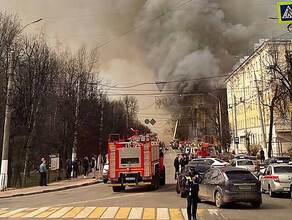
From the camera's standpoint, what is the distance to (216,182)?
1238 centimetres

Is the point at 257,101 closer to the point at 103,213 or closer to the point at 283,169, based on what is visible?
the point at 283,169

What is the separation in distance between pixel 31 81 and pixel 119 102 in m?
46.8

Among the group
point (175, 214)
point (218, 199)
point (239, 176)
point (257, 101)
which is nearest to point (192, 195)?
point (175, 214)

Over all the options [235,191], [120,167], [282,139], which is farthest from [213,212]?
[282,139]

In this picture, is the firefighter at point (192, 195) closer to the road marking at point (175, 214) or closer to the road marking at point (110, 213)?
the road marking at point (175, 214)

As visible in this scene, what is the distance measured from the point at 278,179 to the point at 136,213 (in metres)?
7.36

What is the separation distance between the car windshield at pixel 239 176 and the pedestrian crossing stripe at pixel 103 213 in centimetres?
134

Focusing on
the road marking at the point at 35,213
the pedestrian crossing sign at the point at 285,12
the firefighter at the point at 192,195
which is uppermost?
the pedestrian crossing sign at the point at 285,12

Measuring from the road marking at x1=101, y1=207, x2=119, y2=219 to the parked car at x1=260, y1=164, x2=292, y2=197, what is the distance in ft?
24.4

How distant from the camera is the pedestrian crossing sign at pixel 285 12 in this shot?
1098 centimetres

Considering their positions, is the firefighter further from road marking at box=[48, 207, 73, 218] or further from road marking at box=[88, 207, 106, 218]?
road marking at box=[48, 207, 73, 218]

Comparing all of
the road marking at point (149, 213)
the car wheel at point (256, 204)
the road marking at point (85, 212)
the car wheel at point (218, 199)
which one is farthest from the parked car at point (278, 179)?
the road marking at point (85, 212)

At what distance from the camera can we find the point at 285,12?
36.4 feet

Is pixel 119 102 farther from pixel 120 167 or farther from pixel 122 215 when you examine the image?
pixel 122 215
